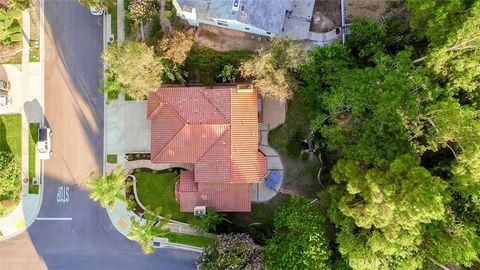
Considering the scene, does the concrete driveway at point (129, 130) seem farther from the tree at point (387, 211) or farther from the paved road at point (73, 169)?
the tree at point (387, 211)

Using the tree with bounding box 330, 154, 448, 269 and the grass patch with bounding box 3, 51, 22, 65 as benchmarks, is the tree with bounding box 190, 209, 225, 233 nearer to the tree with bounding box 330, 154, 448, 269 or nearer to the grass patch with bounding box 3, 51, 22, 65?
the tree with bounding box 330, 154, 448, 269

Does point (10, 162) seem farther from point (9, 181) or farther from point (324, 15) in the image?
point (324, 15)

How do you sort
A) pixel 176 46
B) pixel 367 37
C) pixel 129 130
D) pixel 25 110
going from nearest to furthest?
1. pixel 367 37
2. pixel 176 46
3. pixel 129 130
4. pixel 25 110

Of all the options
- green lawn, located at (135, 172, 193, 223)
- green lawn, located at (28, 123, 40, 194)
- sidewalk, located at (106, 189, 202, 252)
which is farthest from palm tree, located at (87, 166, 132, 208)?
green lawn, located at (28, 123, 40, 194)

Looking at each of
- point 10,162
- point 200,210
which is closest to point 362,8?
point 200,210

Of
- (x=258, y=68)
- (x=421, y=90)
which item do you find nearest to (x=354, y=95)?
(x=421, y=90)

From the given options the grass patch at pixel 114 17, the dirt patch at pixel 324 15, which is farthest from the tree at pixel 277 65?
the grass patch at pixel 114 17
